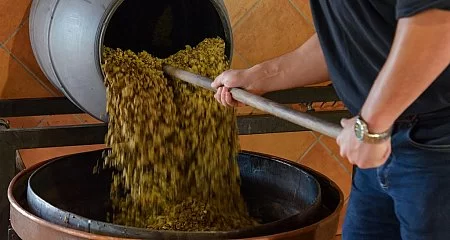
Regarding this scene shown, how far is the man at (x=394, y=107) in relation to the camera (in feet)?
2.89

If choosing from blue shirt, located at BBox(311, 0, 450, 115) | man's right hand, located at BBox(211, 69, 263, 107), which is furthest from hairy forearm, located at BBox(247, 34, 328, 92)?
blue shirt, located at BBox(311, 0, 450, 115)

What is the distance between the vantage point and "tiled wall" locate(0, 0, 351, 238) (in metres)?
1.78

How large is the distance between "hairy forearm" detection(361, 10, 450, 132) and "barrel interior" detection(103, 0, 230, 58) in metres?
0.76

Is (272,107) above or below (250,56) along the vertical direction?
above

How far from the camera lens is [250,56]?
195 cm

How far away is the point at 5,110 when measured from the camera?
1739 millimetres

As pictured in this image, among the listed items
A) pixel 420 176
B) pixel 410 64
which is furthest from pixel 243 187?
pixel 410 64

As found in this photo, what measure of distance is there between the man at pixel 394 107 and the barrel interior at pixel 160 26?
56 cm

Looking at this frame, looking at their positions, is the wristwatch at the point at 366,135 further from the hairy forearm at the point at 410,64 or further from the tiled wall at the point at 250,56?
the tiled wall at the point at 250,56

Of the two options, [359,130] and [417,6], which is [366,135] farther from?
[417,6]

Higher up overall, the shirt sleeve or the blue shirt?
the shirt sleeve

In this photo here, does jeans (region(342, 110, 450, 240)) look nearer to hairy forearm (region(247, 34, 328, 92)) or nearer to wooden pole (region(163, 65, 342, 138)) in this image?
wooden pole (region(163, 65, 342, 138))

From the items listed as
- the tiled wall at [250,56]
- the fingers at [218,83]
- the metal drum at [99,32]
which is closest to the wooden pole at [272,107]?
the fingers at [218,83]

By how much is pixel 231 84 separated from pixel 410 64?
18.8 inches
